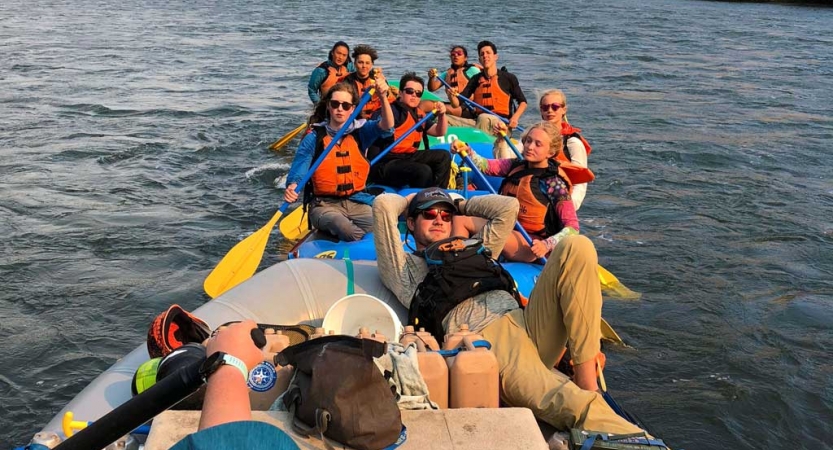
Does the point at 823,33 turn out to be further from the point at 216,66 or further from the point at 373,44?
the point at 216,66

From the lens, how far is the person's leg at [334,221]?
461 cm

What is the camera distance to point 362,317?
3.11 metres

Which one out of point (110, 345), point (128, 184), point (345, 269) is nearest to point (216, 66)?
point (128, 184)

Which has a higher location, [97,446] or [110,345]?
[97,446]

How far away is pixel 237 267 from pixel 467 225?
1887mm

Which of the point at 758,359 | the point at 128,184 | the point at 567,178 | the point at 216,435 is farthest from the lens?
the point at 128,184

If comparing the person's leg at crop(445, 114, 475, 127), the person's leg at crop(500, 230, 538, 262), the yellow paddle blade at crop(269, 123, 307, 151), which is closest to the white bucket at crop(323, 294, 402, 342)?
the person's leg at crop(500, 230, 538, 262)

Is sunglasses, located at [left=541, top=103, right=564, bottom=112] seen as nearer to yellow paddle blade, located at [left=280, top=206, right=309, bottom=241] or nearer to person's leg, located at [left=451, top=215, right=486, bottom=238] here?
person's leg, located at [left=451, top=215, right=486, bottom=238]

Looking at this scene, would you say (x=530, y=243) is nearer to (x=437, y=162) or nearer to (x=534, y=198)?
(x=534, y=198)

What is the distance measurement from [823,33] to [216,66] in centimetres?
1422

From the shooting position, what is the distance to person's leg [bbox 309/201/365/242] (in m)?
4.61

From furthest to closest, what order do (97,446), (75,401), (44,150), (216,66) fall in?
(216,66) → (44,150) → (75,401) → (97,446)

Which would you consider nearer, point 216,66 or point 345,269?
point 345,269

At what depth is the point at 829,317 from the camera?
532 centimetres
